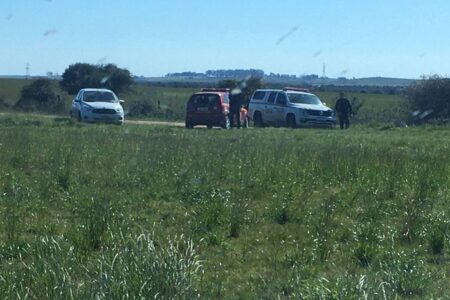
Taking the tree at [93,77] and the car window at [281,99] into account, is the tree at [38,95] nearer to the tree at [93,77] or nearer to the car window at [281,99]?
the tree at [93,77]

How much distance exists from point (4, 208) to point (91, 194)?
1309 millimetres

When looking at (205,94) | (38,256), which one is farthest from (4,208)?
(205,94)

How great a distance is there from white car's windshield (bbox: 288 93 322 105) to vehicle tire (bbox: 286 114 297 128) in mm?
735

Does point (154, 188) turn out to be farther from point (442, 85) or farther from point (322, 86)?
point (322, 86)

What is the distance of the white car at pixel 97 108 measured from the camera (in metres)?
36.5

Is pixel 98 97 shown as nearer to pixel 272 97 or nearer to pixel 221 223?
pixel 272 97

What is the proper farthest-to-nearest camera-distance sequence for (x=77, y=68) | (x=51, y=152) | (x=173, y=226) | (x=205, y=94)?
(x=77, y=68) → (x=205, y=94) → (x=51, y=152) → (x=173, y=226)

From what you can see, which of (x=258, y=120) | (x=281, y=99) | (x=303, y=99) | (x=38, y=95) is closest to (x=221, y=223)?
(x=281, y=99)

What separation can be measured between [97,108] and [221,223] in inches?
1015

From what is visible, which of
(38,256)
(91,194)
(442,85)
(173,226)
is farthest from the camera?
(442,85)

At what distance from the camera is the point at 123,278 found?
7.56 metres

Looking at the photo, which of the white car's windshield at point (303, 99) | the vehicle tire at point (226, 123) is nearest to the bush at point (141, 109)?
the white car's windshield at point (303, 99)

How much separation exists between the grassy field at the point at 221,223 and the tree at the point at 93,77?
4667 centimetres

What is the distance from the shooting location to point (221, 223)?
1124 centimetres
